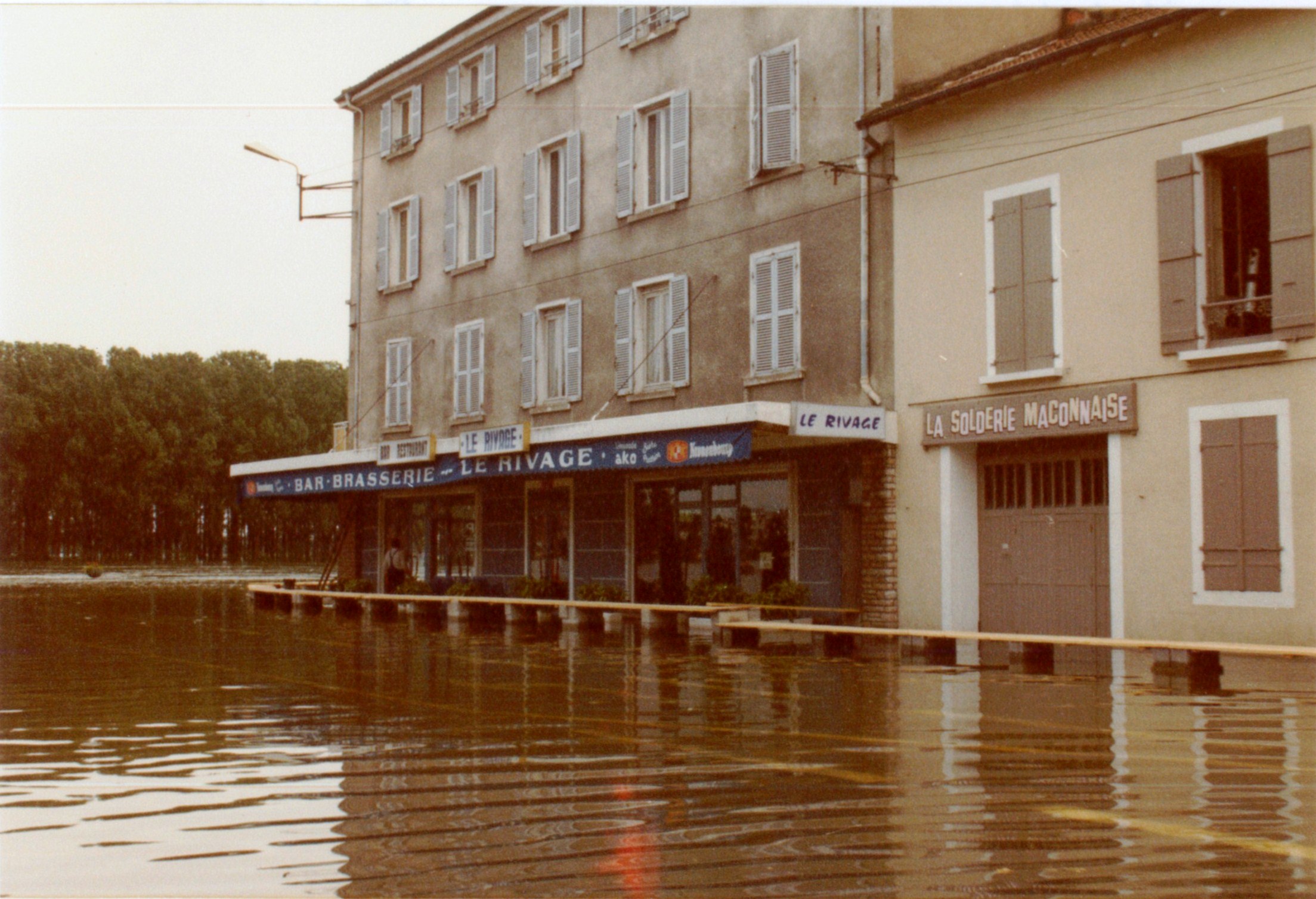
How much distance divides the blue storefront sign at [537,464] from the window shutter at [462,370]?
79.6 inches

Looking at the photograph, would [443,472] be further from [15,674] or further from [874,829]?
[874,829]

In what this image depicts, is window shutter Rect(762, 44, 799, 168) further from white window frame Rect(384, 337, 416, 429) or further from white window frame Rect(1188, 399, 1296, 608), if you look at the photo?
white window frame Rect(384, 337, 416, 429)

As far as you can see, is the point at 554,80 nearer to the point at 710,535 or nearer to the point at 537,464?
the point at 537,464

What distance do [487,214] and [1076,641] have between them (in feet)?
49.7

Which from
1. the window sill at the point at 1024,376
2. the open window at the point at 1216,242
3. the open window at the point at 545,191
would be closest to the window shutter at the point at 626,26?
the open window at the point at 545,191

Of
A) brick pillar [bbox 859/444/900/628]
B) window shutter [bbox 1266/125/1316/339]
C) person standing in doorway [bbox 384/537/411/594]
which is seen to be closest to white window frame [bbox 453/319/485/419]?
person standing in doorway [bbox 384/537/411/594]

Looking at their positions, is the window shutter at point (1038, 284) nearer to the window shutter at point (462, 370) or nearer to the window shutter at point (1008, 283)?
the window shutter at point (1008, 283)

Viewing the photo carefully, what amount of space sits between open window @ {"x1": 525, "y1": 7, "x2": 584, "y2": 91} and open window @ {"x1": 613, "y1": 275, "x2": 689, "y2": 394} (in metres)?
4.21

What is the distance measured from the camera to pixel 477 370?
25562 millimetres

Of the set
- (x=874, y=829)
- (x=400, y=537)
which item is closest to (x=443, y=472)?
(x=400, y=537)

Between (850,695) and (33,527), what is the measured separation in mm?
9571

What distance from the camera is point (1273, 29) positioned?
13.5 metres

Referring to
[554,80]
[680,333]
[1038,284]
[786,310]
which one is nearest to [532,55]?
[554,80]

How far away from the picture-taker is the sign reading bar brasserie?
1489cm
